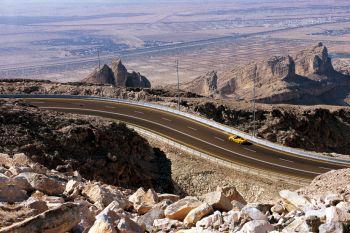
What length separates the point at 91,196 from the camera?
15.6 meters

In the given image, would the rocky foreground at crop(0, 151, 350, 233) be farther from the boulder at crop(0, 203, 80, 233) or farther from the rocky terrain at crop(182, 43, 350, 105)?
the rocky terrain at crop(182, 43, 350, 105)

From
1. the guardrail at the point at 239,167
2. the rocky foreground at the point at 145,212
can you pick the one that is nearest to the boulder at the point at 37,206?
the rocky foreground at the point at 145,212

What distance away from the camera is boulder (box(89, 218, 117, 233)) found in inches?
417

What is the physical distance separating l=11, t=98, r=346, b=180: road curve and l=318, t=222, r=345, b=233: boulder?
2610 centimetres

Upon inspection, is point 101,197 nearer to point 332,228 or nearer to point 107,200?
point 107,200

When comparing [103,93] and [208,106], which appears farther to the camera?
[103,93]

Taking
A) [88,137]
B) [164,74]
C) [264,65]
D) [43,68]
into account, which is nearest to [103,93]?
[88,137]

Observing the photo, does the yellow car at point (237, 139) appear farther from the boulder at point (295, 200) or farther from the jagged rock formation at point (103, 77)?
the jagged rock formation at point (103, 77)

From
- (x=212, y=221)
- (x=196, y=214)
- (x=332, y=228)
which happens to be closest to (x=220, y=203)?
(x=196, y=214)

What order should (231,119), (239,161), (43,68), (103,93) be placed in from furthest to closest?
(43,68) < (103,93) < (231,119) < (239,161)

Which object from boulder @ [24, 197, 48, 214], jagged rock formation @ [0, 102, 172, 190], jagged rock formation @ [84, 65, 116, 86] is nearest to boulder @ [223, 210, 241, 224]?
boulder @ [24, 197, 48, 214]

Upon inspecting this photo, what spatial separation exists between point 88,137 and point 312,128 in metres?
29.4

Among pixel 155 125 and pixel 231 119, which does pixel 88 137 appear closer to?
pixel 155 125

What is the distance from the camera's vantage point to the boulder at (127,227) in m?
10.9
